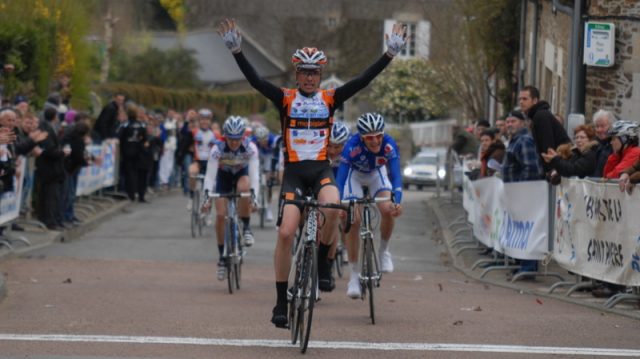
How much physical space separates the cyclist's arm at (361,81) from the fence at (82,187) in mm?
8188

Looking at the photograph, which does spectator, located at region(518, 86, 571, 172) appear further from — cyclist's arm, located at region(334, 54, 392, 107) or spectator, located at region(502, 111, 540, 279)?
cyclist's arm, located at region(334, 54, 392, 107)

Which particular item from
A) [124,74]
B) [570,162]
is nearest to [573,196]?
[570,162]

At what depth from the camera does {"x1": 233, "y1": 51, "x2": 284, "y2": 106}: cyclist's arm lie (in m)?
10.6

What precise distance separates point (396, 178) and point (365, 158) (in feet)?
1.30

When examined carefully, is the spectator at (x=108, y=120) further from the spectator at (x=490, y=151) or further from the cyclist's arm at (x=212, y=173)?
the cyclist's arm at (x=212, y=173)

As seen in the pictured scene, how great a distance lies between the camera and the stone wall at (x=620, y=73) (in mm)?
20953

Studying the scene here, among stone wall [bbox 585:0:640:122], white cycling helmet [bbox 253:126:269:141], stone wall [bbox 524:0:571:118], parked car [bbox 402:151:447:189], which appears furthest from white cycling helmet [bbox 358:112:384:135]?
parked car [bbox 402:151:447:189]

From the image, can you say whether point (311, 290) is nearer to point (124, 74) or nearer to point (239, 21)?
point (124, 74)

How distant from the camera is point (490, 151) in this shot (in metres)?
19.4

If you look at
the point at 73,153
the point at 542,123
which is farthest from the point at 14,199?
the point at 542,123

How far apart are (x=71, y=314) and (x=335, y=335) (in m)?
2.44

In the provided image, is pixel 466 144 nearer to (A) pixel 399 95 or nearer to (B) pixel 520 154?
(B) pixel 520 154

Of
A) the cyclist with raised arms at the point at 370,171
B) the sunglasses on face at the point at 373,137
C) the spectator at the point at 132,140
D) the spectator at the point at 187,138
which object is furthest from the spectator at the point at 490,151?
the spectator at the point at 132,140

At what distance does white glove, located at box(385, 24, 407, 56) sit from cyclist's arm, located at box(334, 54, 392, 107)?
0.07 metres
